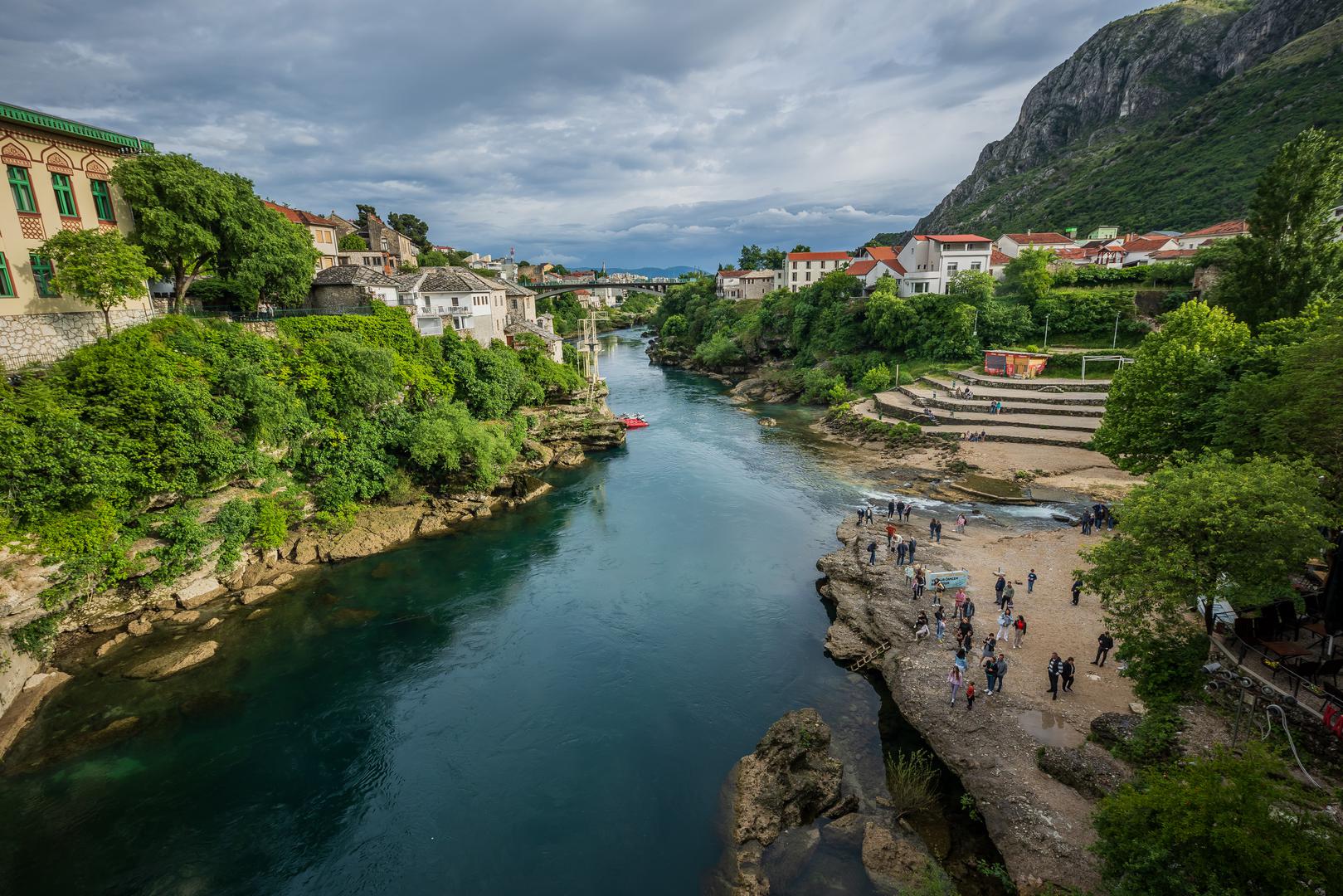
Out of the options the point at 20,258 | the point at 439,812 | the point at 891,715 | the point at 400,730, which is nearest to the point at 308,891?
the point at 439,812

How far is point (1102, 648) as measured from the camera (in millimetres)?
18953

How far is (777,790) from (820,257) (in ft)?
307

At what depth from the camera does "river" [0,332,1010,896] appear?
14922 mm

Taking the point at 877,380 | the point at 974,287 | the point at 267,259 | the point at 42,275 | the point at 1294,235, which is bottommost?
the point at 877,380

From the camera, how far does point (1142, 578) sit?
1466 cm

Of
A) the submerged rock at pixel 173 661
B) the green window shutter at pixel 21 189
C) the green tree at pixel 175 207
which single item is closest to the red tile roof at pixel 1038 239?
the green tree at pixel 175 207

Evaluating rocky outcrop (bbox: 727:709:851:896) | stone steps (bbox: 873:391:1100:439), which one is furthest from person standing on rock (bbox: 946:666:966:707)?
stone steps (bbox: 873:391:1100:439)

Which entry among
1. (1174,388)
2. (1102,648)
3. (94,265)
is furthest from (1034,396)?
(94,265)

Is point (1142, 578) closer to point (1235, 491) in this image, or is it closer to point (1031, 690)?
point (1235, 491)

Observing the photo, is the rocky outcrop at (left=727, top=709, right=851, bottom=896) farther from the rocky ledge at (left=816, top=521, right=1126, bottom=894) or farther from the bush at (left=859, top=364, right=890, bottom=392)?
the bush at (left=859, top=364, right=890, bottom=392)

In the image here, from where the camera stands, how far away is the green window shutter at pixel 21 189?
75.5 ft

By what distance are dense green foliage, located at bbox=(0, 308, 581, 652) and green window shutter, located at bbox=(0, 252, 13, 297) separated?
3513mm

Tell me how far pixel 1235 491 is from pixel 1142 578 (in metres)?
2.91

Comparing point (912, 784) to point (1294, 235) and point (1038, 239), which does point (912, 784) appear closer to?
point (1294, 235)
